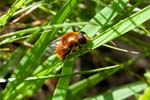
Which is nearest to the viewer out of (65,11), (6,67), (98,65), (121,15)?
(65,11)

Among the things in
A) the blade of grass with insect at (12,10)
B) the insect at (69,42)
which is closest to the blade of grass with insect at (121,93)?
the insect at (69,42)

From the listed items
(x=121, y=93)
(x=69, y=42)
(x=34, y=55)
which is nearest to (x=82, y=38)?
(x=69, y=42)

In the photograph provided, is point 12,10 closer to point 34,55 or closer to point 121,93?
point 34,55

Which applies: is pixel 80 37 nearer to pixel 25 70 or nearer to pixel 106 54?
pixel 25 70

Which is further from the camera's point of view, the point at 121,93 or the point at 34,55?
the point at 121,93

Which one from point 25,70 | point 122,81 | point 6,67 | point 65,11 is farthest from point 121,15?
point 122,81

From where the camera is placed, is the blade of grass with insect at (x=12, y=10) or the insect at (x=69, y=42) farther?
the insect at (x=69, y=42)

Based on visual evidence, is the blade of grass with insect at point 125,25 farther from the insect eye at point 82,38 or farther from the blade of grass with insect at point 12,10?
the blade of grass with insect at point 12,10
